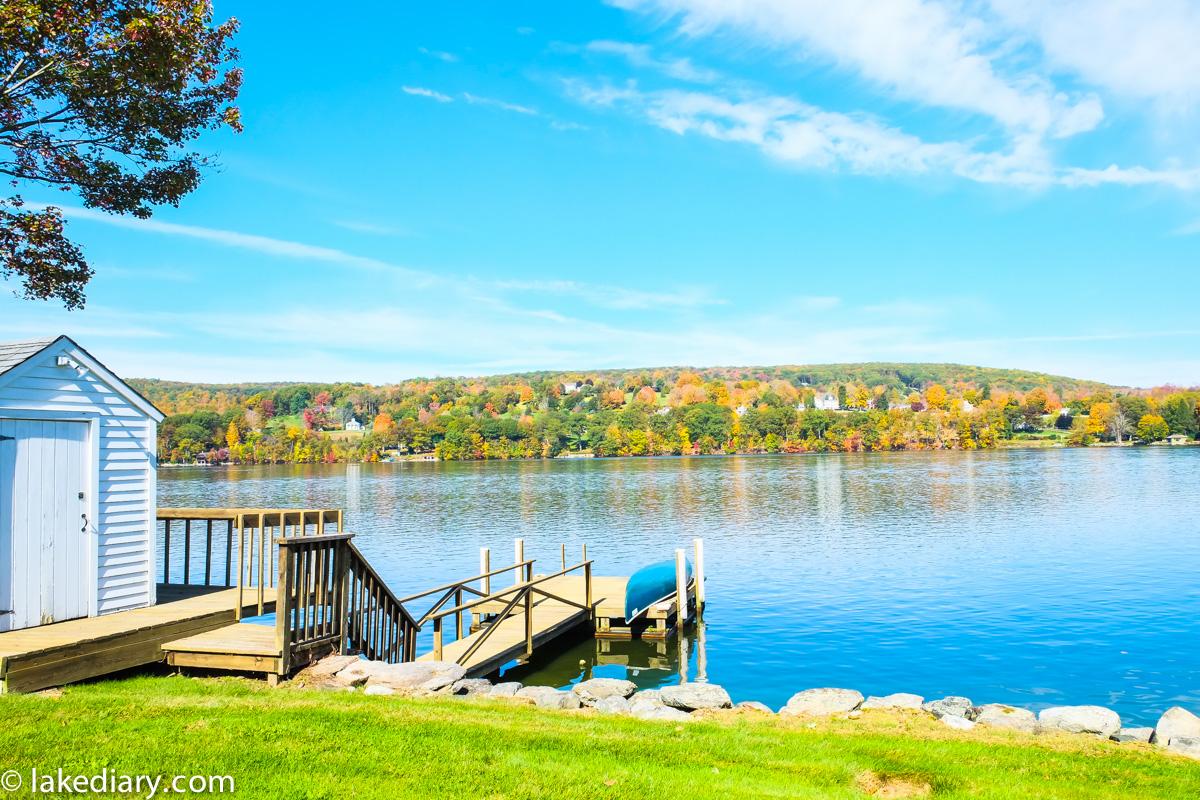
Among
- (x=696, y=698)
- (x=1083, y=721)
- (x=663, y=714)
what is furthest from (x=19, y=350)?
(x=1083, y=721)

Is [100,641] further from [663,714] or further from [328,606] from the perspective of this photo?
[663,714]

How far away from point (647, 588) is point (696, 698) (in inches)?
380

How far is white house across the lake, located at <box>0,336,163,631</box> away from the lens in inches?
426

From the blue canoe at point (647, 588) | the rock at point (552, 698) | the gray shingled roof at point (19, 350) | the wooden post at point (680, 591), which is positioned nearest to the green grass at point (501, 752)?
the rock at point (552, 698)

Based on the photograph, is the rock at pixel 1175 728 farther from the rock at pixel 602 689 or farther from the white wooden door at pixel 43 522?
the white wooden door at pixel 43 522

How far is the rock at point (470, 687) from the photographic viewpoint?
11.4 meters

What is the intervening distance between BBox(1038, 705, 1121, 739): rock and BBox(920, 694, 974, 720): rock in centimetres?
95

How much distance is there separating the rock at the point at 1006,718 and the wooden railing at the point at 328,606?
857cm

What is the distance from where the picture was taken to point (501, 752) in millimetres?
7562

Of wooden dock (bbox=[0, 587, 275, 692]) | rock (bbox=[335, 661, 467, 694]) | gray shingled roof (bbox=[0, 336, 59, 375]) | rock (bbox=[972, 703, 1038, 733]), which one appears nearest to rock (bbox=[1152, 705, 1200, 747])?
rock (bbox=[972, 703, 1038, 733])

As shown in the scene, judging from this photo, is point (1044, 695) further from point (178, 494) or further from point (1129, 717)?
point (178, 494)

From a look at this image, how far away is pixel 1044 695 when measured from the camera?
15273 mm

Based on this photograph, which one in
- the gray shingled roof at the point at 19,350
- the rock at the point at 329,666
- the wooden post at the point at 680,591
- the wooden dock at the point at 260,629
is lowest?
the wooden post at the point at 680,591

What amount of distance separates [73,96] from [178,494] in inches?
2564
